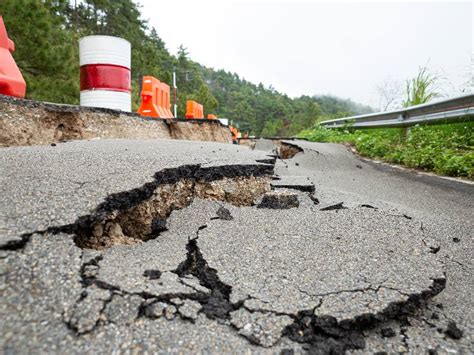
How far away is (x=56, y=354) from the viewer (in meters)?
0.93

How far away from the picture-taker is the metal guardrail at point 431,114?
3.86 m

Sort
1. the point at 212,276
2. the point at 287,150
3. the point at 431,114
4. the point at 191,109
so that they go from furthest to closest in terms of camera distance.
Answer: the point at 191,109 < the point at 287,150 < the point at 431,114 < the point at 212,276

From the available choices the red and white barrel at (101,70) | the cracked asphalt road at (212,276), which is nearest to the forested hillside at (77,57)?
the red and white barrel at (101,70)

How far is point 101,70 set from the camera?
12.8 feet

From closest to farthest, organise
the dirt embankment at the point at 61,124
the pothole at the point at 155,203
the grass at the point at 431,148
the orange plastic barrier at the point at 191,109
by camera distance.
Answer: the pothole at the point at 155,203, the dirt embankment at the point at 61,124, the grass at the point at 431,148, the orange plastic barrier at the point at 191,109

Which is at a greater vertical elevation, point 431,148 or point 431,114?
point 431,114

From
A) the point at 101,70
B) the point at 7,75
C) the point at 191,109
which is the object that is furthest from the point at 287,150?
the point at 7,75

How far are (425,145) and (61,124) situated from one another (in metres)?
4.86

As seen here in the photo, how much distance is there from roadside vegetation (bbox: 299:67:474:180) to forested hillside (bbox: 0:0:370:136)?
8748mm

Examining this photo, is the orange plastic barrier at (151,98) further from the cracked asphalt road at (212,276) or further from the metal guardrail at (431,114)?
the metal guardrail at (431,114)

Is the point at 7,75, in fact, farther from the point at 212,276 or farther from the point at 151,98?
the point at 151,98

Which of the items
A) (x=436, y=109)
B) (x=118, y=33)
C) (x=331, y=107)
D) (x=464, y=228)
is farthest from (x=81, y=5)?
(x=331, y=107)

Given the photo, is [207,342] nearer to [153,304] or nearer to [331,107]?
[153,304]

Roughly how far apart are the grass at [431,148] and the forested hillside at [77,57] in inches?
347
